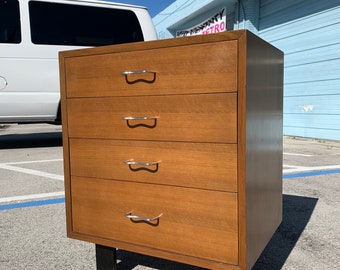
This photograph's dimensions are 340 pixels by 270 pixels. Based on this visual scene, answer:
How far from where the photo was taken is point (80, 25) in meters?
5.86

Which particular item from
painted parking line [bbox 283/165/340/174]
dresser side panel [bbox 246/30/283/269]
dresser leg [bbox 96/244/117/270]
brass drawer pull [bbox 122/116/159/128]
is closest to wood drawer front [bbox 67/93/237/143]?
brass drawer pull [bbox 122/116/159/128]

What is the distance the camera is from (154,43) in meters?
1.53

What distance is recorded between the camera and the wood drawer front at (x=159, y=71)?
55.3 inches

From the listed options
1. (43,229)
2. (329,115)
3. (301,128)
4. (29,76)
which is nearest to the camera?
(43,229)

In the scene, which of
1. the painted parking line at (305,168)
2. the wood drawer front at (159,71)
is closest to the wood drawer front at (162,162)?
the wood drawer front at (159,71)

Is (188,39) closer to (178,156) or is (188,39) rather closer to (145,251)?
(178,156)

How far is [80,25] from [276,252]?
4994 millimetres

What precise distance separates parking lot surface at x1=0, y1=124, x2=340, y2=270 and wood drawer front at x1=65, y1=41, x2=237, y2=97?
38.5 inches

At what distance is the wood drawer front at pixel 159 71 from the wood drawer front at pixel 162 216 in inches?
17.1

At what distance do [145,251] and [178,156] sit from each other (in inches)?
18.9

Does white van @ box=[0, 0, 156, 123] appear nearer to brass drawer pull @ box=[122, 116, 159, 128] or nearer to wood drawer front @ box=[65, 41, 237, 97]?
wood drawer front @ box=[65, 41, 237, 97]

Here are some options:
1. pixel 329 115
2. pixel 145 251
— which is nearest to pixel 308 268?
pixel 145 251

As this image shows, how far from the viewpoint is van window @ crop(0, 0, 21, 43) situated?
542cm

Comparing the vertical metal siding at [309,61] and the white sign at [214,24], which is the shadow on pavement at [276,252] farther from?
the white sign at [214,24]
